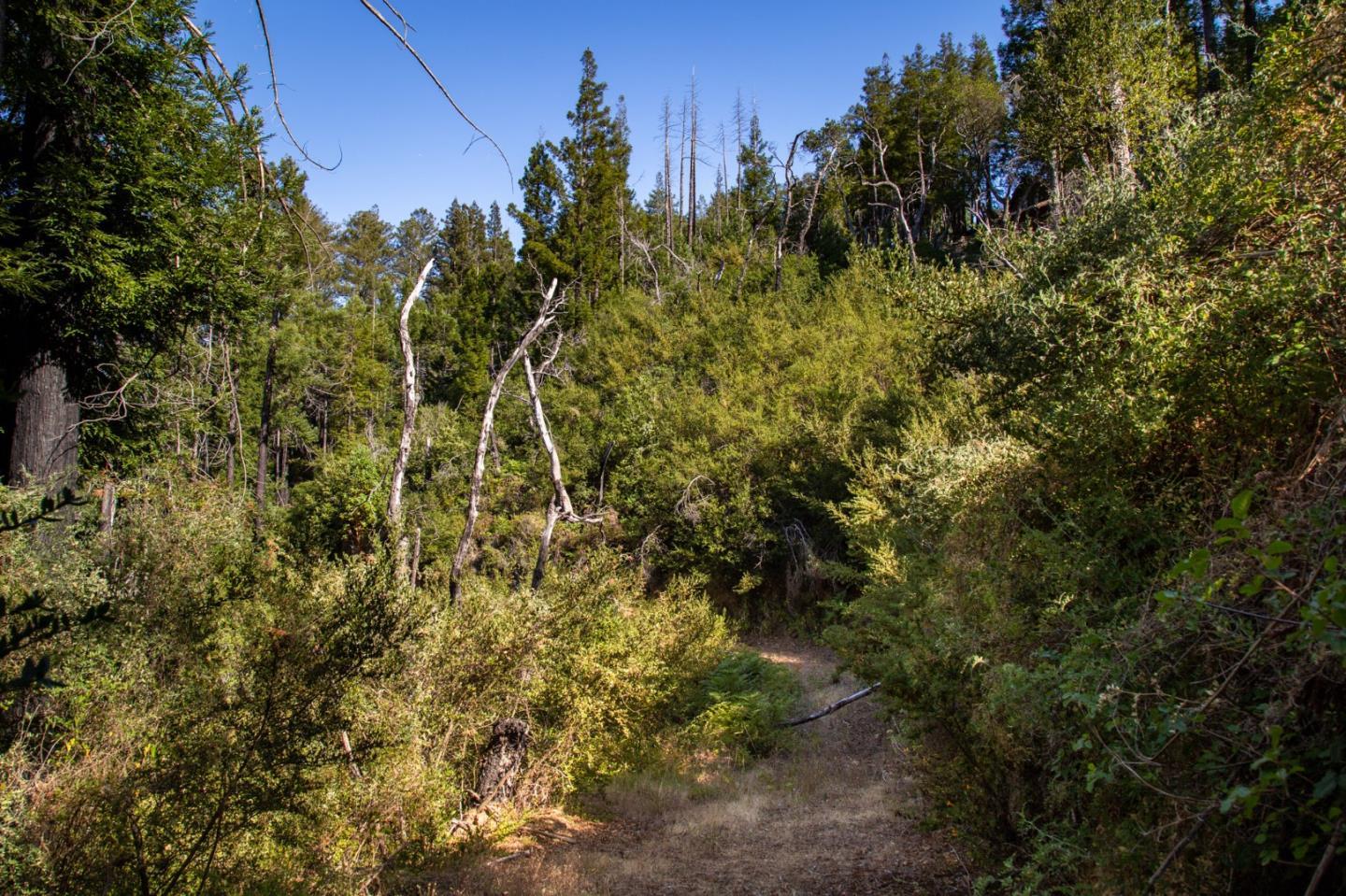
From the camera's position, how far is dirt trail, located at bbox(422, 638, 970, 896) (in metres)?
6.61

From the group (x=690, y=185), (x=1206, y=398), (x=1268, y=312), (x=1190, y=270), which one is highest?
(x=690, y=185)

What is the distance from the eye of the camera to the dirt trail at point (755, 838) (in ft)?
21.7

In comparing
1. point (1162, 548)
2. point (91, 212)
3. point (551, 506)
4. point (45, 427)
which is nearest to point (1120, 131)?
point (1162, 548)

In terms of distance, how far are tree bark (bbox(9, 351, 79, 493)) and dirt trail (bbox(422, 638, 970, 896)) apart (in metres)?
6.62

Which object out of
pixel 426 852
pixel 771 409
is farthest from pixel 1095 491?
pixel 771 409

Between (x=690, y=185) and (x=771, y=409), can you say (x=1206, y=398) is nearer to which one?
(x=771, y=409)

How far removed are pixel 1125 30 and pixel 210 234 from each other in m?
16.7

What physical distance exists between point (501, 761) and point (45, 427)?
6.54 m

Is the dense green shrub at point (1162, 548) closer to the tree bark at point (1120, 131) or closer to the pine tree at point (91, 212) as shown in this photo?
the tree bark at point (1120, 131)

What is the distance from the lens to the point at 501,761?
26.8ft

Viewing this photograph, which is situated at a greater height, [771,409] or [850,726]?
[771,409]

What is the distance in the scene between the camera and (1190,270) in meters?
6.31

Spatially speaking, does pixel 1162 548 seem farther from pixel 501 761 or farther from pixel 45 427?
pixel 45 427

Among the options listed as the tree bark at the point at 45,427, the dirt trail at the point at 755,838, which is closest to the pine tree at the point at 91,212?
the tree bark at the point at 45,427
